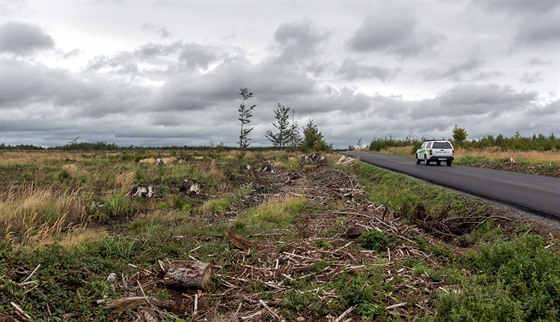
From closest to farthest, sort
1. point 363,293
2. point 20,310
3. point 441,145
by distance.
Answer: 1. point 20,310
2. point 363,293
3. point 441,145

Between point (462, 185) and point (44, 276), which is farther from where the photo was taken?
point (462, 185)

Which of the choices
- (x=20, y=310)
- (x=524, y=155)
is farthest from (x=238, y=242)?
(x=524, y=155)

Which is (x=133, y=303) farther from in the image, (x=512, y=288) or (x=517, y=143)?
(x=517, y=143)

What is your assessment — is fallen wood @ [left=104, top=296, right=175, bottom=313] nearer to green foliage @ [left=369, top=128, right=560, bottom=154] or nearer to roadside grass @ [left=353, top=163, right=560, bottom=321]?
roadside grass @ [left=353, top=163, right=560, bottom=321]

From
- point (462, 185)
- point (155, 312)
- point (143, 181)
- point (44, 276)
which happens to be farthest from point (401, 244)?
point (143, 181)

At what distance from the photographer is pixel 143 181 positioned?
18.1 m

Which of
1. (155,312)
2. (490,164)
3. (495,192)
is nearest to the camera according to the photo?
(155,312)

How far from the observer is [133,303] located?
4.71 meters

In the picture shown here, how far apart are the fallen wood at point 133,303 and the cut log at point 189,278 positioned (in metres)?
0.45

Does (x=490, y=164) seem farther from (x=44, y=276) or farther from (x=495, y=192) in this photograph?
(x=44, y=276)

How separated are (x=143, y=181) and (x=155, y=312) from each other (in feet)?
47.0

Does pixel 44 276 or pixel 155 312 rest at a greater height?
pixel 44 276

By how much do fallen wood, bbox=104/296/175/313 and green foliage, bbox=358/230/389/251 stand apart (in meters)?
3.55

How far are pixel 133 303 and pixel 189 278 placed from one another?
864 millimetres
